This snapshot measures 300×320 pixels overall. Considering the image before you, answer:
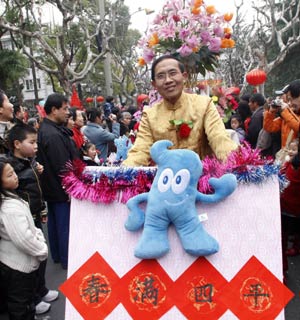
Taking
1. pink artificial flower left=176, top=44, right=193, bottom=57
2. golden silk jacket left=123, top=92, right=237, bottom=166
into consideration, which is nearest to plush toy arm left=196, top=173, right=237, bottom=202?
golden silk jacket left=123, top=92, right=237, bottom=166

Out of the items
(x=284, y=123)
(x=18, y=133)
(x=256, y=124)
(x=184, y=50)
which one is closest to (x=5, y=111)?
(x=18, y=133)

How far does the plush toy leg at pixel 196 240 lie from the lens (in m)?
1.48

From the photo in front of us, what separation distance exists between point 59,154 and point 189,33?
5.14 ft

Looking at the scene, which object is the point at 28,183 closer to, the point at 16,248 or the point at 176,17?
the point at 16,248

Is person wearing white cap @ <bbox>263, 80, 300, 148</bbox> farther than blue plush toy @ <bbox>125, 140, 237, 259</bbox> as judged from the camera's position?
Yes

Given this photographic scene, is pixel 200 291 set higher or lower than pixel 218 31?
lower

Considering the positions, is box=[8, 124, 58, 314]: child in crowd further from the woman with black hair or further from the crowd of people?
the woman with black hair

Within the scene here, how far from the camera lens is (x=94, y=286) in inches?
63.5

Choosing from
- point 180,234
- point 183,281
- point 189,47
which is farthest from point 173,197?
point 189,47

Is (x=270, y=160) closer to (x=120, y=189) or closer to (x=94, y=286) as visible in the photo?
(x=120, y=189)

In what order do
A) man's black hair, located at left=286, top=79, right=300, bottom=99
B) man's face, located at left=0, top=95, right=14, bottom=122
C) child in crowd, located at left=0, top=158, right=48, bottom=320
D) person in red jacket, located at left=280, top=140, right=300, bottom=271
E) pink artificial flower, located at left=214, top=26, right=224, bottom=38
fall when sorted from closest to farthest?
child in crowd, located at left=0, top=158, right=48, bottom=320 < pink artificial flower, located at left=214, top=26, right=224, bottom=38 < person in red jacket, located at left=280, top=140, right=300, bottom=271 < man's face, located at left=0, top=95, right=14, bottom=122 < man's black hair, located at left=286, top=79, right=300, bottom=99

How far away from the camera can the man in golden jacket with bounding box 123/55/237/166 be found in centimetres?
195

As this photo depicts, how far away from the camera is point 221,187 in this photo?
149 centimetres

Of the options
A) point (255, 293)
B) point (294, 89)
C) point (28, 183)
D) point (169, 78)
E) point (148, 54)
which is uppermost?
point (148, 54)
